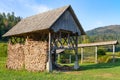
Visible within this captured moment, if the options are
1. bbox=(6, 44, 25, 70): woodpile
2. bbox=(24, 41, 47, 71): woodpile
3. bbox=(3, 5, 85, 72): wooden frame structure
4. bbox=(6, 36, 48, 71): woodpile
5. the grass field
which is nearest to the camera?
the grass field

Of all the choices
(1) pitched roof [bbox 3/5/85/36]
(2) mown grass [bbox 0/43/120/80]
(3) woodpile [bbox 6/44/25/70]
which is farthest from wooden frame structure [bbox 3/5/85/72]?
(2) mown grass [bbox 0/43/120/80]

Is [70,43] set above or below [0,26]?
below

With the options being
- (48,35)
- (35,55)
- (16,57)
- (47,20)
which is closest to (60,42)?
(48,35)

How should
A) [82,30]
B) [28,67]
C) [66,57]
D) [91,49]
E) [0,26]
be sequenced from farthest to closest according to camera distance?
[0,26] → [91,49] → [66,57] → [82,30] → [28,67]

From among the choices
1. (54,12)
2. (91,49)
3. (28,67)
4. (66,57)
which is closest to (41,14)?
(54,12)

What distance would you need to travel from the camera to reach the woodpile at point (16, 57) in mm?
27966

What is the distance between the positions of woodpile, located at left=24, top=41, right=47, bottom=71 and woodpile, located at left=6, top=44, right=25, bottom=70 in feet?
4.50

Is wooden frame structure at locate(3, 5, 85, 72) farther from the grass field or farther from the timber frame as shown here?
the grass field

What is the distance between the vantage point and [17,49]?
1141 inches

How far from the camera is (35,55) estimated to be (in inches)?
995

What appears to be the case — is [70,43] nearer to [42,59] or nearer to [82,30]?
[82,30]

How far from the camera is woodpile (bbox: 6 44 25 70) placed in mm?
27966

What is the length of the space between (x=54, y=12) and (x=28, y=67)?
658 centimetres

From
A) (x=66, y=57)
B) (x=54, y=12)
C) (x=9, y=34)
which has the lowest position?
(x=66, y=57)
